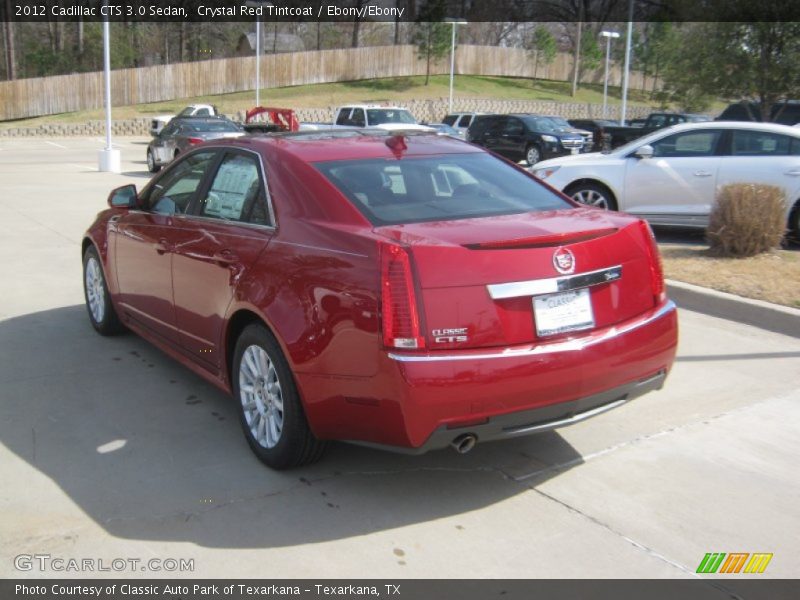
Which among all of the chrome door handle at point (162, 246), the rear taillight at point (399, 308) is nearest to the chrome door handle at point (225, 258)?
the chrome door handle at point (162, 246)

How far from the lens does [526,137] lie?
2505 centimetres

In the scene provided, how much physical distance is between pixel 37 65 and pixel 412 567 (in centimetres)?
6293

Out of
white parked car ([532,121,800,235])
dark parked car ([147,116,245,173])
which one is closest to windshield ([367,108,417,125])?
dark parked car ([147,116,245,173])

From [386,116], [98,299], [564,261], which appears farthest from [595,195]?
[386,116]

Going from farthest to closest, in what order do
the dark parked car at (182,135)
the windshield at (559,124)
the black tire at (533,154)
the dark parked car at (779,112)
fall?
the windshield at (559,124) → the black tire at (533,154) → the dark parked car at (182,135) → the dark parked car at (779,112)

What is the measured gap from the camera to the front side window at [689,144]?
35.8 ft

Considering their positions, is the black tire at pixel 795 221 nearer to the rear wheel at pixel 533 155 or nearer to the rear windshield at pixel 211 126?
the rear wheel at pixel 533 155

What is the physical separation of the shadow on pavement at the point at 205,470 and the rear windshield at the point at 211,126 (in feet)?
59.5

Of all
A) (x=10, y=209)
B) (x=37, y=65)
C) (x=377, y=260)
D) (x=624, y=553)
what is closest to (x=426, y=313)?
(x=377, y=260)

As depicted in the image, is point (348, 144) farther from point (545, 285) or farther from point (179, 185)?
point (545, 285)

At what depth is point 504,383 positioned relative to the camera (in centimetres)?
360

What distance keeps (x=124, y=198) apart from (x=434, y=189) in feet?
8.71

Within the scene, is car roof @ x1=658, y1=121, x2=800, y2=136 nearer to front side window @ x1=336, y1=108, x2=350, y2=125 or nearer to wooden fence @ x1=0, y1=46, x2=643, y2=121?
front side window @ x1=336, y1=108, x2=350, y2=125

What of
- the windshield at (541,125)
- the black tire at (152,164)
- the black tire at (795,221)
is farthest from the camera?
the windshield at (541,125)
